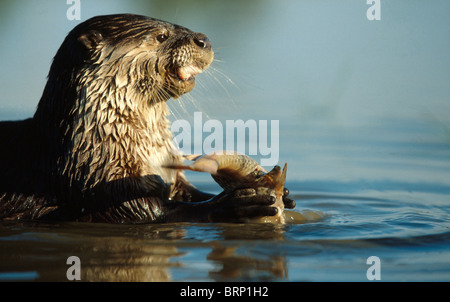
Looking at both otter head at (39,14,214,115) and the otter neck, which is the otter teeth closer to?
otter head at (39,14,214,115)

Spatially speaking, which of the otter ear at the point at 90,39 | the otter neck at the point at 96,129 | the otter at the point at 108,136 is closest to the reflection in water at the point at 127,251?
the otter at the point at 108,136

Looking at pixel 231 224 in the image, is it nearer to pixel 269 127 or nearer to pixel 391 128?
pixel 269 127

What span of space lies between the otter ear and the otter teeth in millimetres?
551

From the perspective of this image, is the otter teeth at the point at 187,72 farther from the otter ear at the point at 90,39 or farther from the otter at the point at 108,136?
the otter ear at the point at 90,39

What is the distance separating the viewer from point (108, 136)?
15.5 ft

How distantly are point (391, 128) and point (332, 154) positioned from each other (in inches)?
Answer: 42.7

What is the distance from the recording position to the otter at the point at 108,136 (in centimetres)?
469

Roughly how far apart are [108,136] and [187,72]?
2.18 feet

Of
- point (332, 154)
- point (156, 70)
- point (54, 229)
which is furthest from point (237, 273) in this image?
point (332, 154)

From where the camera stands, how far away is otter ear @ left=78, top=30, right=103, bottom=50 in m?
4.75

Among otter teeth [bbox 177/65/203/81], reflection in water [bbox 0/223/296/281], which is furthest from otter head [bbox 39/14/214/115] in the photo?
reflection in water [bbox 0/223/296/281]

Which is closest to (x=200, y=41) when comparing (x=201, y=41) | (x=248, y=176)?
(x=201, y=41)

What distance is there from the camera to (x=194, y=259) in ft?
Result: 12.4

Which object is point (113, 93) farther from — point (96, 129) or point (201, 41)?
point (201, 41)
